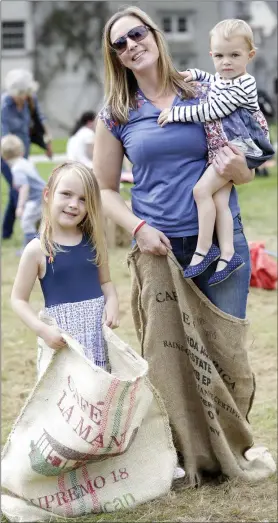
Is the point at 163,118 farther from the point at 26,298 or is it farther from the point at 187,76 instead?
the point at 26,298

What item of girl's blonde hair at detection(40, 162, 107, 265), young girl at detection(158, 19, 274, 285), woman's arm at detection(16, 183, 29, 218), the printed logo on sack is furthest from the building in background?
the printed logo on sack

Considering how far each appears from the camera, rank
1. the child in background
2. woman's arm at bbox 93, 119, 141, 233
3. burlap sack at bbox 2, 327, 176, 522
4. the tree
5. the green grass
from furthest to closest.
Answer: the tree, the green grass, the child in background, woman's arm at bbox 93, 119, 141, 233, burlap sack at bbox 2, 327, 176, 522

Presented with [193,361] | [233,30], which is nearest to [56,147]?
[193,361]

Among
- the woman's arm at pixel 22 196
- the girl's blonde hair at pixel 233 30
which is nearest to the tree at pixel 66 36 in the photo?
the woman's arm at pixel 22 196

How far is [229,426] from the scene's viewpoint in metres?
3.70

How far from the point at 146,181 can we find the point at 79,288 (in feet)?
1.55

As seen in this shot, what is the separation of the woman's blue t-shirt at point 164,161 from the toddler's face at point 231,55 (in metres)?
0.16

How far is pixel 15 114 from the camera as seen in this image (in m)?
10.1

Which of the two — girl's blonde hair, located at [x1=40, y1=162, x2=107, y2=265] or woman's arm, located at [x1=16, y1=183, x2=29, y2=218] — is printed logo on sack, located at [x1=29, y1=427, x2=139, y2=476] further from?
woman's arm, located at [x1=16, y1=183, x2=29, y2=218]

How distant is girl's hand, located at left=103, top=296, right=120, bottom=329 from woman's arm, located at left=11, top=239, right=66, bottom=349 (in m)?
0.21

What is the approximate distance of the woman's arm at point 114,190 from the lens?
134 inches

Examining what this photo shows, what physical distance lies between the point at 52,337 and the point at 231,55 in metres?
1.18

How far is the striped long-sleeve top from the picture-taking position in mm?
3270

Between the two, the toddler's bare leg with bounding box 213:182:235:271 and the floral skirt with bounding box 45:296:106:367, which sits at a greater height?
the toddler's bare leg with bounding box 213:182:235:271
